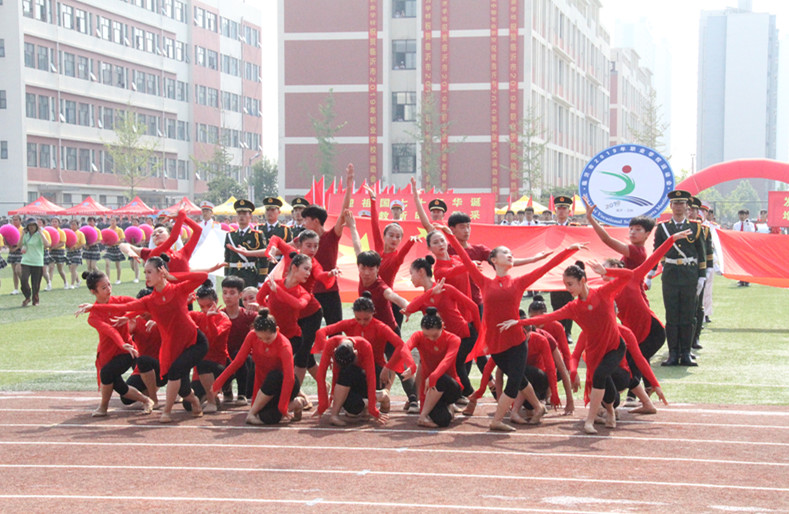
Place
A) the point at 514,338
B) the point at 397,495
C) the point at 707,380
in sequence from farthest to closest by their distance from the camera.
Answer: the point at 707,380
the point at 514,338
the point at 397,495

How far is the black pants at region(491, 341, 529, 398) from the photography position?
8797mm

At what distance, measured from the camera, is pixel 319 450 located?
26.6ft

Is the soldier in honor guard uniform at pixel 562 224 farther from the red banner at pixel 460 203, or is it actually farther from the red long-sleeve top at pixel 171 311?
the red banner at pixel 460 203

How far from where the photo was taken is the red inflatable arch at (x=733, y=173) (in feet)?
73.4

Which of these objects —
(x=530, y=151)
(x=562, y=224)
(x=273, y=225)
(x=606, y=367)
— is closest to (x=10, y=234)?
(x=273, y=225)

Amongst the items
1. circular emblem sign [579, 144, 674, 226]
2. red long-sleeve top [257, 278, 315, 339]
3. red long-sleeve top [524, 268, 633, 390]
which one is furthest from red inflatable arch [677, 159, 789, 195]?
red long-sleeve top [257, 278, 315, 339]

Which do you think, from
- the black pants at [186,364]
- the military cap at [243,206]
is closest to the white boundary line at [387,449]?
the black pants at [186,364]

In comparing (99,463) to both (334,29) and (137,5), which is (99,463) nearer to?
(334,29)

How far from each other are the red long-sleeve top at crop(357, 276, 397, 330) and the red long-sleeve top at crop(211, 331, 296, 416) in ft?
3.26

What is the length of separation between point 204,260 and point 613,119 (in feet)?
294

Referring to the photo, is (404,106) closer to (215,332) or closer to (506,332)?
(215,332)

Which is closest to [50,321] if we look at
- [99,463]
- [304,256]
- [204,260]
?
[204,260]

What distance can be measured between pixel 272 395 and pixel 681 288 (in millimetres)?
6181

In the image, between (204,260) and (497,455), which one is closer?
(497,455)
